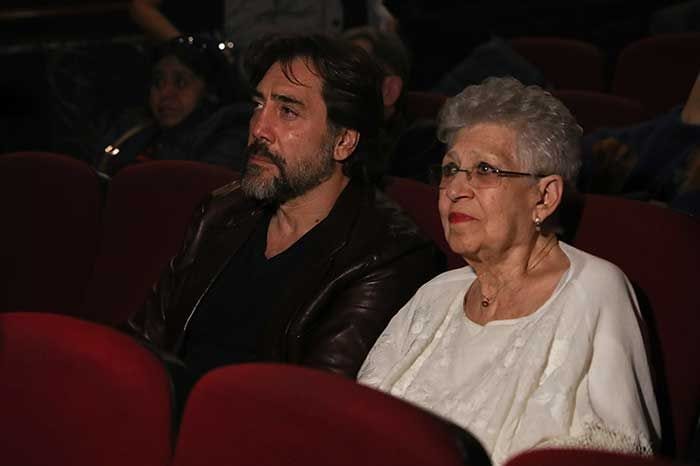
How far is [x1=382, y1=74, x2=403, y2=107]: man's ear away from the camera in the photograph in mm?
2877

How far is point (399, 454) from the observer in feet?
4.06

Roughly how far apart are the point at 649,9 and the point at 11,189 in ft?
12.6

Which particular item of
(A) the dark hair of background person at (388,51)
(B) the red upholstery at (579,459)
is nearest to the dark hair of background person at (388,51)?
(A) the dark hair of background person at (388,51)

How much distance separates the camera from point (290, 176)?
231 cm

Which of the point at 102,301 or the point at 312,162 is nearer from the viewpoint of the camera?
the point at 312,162

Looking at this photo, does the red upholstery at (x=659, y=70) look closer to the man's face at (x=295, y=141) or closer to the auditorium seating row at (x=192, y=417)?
the man's face at (x=295, y=141)

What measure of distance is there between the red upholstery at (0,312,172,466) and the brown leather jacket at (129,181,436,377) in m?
0.68

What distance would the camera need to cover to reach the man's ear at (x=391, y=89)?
288cm

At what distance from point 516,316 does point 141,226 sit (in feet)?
3.49

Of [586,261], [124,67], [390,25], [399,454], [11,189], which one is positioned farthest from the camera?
[124,67]

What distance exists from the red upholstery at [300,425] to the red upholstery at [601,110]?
2.16m

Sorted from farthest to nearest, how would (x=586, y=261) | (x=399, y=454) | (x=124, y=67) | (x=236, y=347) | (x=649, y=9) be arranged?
(x=649, y=9), (x=124, y=67), (x=236, y=347), (x=586, y=261), (x=399, y=454)

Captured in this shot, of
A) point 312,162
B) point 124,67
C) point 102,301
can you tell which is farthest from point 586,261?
point 124,67

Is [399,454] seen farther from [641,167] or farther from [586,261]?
[641,167]
